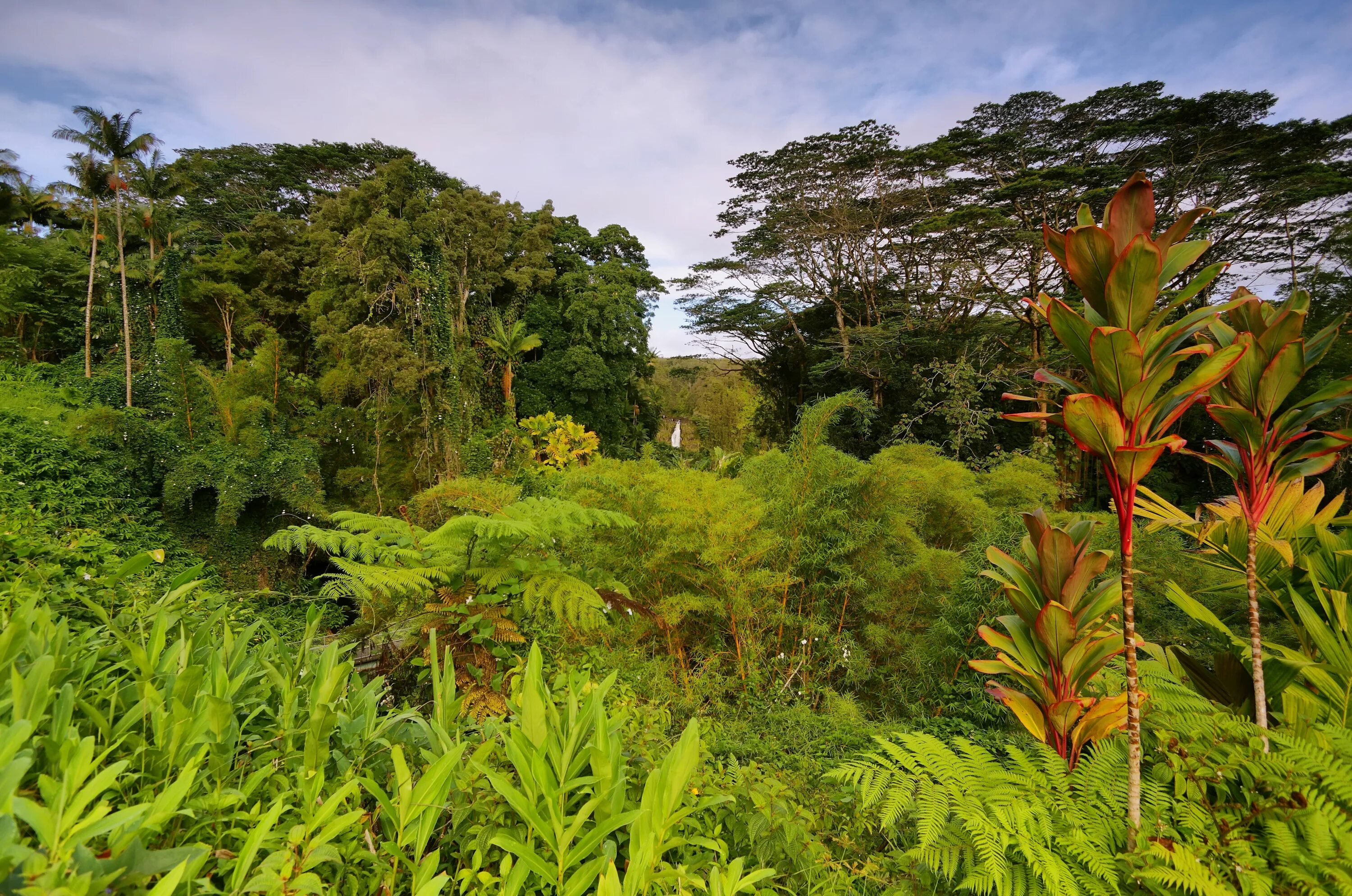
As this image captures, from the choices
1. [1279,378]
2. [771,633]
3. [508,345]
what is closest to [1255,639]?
[1279,378]

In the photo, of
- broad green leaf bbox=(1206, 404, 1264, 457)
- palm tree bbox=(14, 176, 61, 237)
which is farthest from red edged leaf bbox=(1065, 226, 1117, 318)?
palm tree bbox=(14, 176, 61, 237)

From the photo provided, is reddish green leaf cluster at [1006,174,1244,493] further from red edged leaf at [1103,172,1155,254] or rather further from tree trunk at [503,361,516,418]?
tree trunk at [503,361,516,418]

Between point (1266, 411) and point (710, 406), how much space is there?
20075 millimetres

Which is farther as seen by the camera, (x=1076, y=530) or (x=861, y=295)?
(x=861, y=295)

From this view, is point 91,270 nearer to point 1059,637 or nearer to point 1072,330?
point 1072,330

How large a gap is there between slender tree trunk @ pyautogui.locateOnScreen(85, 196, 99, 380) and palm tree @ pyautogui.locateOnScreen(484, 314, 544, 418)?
7.28 metres

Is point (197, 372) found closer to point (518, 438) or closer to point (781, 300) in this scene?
point (518, 438)

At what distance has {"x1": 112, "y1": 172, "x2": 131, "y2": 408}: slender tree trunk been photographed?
10.0 metres

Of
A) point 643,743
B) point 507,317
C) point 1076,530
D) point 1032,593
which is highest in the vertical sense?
point 507,317

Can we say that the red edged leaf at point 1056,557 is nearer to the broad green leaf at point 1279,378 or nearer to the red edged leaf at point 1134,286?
the red edged leaf at point 1134,286

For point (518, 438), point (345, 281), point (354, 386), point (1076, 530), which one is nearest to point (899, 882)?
point (1076, 530)

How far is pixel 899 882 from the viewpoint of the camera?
4.12 ft

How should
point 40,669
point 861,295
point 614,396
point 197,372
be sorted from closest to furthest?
1. point 40,669
2. point 197,372
3. point 861,295
4. point 614,396

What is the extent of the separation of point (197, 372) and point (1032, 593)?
7961mm
